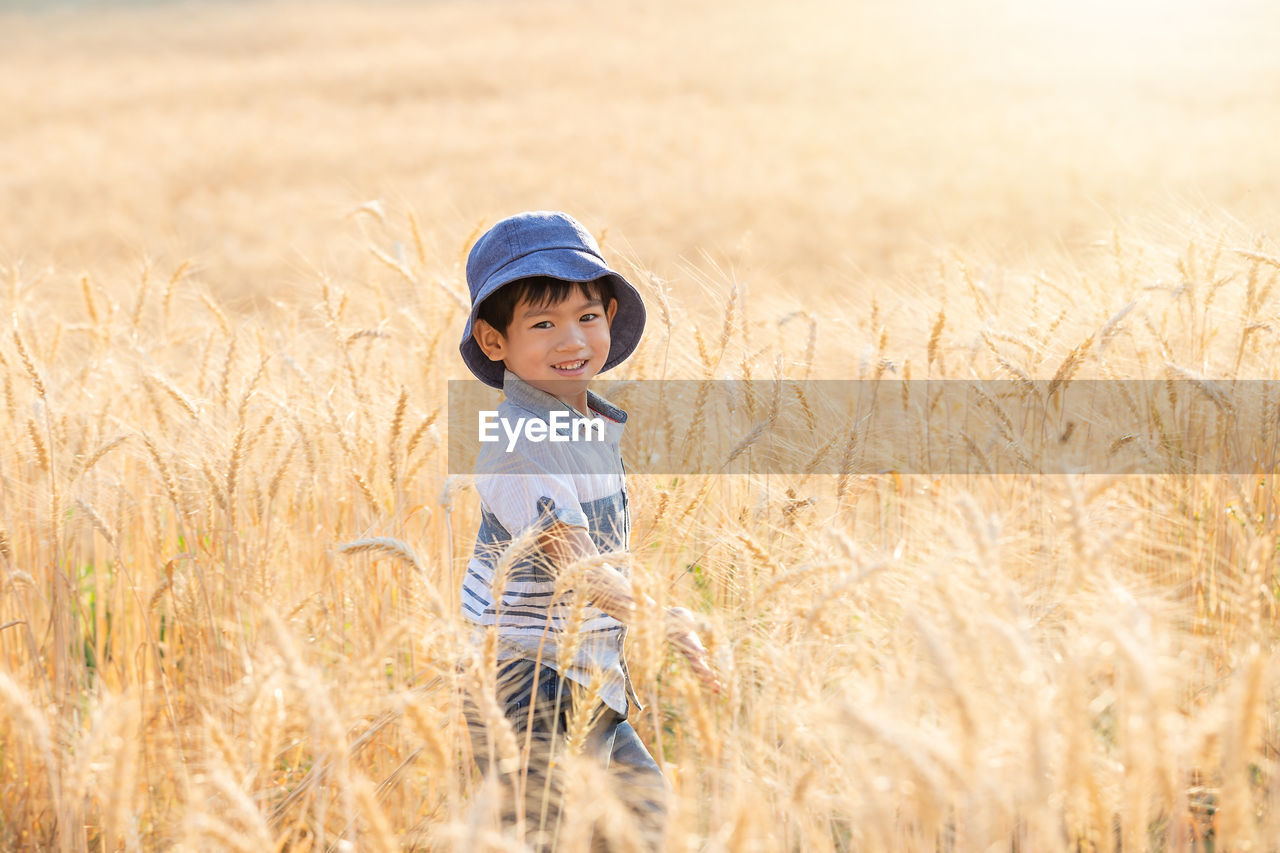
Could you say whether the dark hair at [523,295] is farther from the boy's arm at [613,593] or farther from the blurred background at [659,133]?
the blurred background at [659,133]

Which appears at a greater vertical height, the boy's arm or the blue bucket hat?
the blue bucket hat

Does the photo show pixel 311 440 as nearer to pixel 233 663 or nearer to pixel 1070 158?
pixel 233 663

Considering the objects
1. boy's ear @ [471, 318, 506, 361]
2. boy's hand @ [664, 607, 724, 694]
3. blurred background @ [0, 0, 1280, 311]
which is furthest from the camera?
blurred background @ [0, 0, 1280, 311]

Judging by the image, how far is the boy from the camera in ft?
5.17

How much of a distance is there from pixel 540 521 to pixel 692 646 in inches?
11.5

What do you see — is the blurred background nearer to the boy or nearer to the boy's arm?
the boy

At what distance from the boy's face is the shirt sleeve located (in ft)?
0.48

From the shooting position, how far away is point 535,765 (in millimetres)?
1759

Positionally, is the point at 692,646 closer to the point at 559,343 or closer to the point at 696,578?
the point at 559,343

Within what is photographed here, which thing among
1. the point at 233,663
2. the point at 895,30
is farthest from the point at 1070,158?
the point at 895,30

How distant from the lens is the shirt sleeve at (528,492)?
5.12 ft

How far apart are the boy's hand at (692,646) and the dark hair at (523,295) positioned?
583mm

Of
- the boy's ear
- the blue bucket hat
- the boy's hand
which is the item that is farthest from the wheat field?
the blue bucket hat

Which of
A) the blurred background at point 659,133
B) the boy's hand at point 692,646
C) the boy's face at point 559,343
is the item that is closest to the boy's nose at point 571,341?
the boy's face at point 559,343
